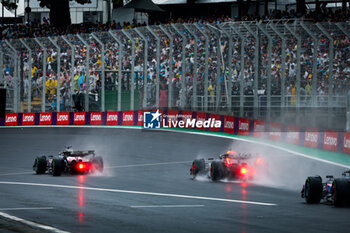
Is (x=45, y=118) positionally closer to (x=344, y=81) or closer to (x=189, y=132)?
(x=189, y=132)

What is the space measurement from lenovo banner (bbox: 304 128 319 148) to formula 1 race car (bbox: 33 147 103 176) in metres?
7.20

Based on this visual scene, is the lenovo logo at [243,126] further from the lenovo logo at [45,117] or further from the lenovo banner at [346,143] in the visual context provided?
the lenovo logo at [45,117]

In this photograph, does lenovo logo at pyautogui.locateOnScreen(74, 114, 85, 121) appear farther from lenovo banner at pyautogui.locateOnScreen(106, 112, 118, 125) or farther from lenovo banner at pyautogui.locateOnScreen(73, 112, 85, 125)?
lenovo banner at pyautogui.locateOnScreen(106, 112, 118, 125)

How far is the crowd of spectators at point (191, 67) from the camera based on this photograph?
26.7 meters

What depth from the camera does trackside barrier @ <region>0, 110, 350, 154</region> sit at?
22.5 meters

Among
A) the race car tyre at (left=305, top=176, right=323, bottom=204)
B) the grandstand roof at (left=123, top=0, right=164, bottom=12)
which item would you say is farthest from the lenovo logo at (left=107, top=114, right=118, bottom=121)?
the race car tyre at (left=305, top=176, right=323, bottom=204)

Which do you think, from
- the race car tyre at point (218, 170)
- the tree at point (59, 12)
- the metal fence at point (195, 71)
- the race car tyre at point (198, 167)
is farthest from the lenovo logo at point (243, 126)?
the tree at point (59, 12)

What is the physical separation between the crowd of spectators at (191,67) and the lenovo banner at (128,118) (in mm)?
1317

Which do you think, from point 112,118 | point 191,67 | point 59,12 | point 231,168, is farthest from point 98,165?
point 59,12

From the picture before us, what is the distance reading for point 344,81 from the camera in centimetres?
2597

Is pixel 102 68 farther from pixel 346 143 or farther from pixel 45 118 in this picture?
pixel 346 143

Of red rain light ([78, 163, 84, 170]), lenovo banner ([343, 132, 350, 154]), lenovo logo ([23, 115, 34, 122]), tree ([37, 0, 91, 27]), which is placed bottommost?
red rain light ([78, 163, 84, 170])

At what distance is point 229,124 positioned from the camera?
1146 inches

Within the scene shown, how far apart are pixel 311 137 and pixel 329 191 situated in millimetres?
9969
